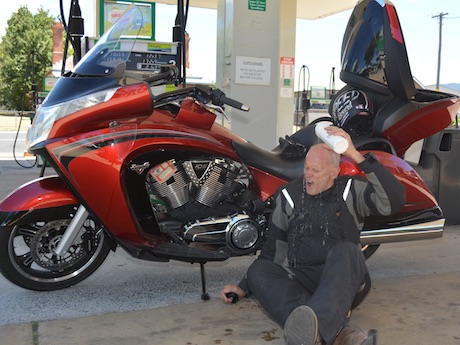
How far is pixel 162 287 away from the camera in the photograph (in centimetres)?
374

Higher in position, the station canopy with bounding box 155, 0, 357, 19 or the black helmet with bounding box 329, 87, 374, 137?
the station canopy with bounding box 155, 0, 357, 19

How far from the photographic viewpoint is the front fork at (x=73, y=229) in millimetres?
3281

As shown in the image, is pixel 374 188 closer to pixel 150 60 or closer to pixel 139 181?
pixel 139 181

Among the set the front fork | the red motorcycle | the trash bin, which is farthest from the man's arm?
the trash bin

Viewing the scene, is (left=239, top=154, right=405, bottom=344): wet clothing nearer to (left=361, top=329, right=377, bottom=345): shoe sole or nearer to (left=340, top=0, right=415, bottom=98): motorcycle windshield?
(left=361, top=329, right=377, bottom=345): shoe sole

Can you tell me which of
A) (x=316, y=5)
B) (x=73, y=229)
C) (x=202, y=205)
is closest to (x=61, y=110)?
(x=73, y=229)

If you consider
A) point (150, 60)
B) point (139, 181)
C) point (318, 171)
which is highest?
point (150, 60)

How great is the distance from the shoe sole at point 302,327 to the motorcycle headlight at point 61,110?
1.58m

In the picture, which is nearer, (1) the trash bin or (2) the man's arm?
(2) the man's arm

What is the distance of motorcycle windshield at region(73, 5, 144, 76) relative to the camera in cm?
319

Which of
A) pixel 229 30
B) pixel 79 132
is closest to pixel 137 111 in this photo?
pixel 79 132

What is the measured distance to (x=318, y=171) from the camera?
9.09ft

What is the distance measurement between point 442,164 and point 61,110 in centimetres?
395

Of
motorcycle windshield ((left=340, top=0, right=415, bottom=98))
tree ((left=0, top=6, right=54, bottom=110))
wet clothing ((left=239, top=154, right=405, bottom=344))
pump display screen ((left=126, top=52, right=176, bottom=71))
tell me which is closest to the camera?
wet clothing ((left=239, top=154, right=405, bottom=344))
